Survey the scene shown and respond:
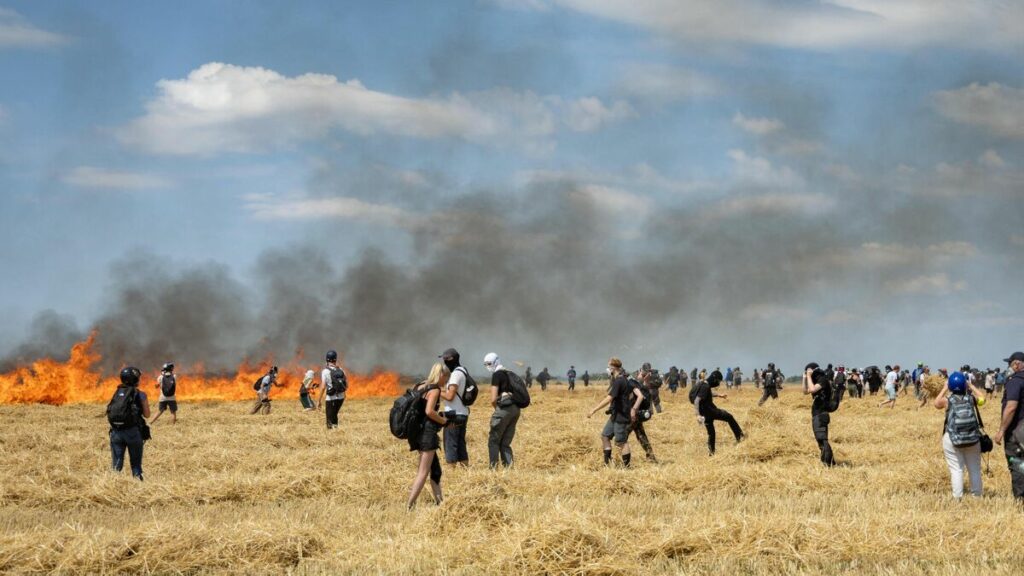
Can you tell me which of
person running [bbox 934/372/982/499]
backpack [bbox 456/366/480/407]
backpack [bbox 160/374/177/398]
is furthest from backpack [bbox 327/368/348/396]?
person running [bbox 934/372/982/499]

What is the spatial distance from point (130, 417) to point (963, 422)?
38.7 feet

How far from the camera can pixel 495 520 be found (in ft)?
33.6

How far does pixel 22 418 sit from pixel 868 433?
2579 cm

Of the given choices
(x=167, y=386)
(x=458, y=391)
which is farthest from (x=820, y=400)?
(x=167, y=386)

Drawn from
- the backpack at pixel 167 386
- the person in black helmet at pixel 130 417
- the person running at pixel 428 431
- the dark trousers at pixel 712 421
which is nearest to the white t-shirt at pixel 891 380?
the dark trousers at pixel 712 421

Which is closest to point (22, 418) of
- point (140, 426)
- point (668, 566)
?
point (140, 426)

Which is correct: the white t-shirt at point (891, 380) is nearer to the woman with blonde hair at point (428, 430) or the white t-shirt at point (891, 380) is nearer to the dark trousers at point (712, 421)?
the dark trousers at point (712, 421)

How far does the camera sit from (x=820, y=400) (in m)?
16.1

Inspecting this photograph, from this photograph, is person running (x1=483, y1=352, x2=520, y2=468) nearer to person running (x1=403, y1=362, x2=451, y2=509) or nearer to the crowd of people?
the crowd of people

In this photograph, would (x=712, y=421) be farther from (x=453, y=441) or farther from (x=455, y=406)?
(x=455, y=406)

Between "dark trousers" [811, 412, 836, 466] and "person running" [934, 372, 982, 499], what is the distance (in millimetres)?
3338

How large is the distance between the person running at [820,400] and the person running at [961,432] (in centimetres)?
323

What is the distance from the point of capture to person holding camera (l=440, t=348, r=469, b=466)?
43.1ft

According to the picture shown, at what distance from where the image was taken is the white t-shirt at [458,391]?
43.2 ft
